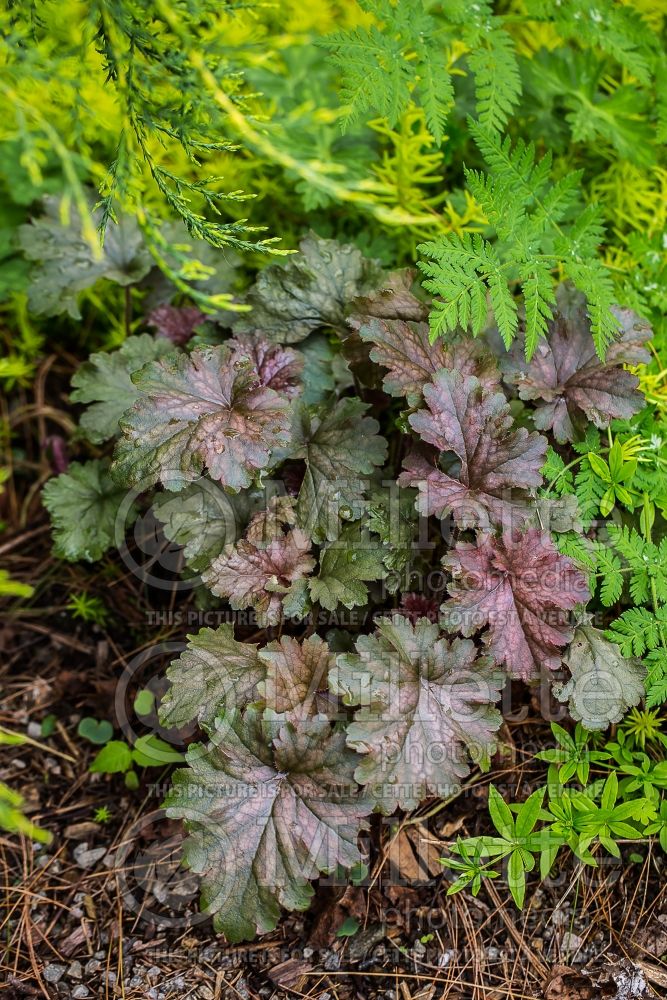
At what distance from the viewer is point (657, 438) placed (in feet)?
6.46

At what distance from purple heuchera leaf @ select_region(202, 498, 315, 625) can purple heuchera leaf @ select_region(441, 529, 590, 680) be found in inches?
14.3

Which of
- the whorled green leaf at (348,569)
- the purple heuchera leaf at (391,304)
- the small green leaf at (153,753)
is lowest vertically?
the small green leaf at (153,753)

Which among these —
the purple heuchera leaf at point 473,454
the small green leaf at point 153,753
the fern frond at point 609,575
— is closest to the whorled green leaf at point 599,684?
the fern frond at point 609,575

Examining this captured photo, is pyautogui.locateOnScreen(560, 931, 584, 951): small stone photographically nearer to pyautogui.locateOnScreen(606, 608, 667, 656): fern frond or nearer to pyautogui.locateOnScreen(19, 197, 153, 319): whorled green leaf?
pyautogui.locateOnScreen(606, 608, 667, 656): fern frond

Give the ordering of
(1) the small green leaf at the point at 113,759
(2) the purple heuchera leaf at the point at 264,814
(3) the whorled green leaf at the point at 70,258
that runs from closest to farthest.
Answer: (2) the purple heuchera leaf at the point at 264,814 < (1) the small green leaf at the point at 113,759 < (3) the whorled green leaf at the point at 70,258

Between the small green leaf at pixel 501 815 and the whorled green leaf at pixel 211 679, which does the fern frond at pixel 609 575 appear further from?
the whorled green leaf at pixel 211 679

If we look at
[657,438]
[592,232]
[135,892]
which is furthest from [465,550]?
[135,892]

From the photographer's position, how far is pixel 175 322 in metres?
2.27

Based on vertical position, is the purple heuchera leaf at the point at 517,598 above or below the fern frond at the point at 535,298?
below

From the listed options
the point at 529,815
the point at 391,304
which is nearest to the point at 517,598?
the point at 529,815

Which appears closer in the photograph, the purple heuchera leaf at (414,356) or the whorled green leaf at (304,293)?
the purple heuchera leaf at (414,356)

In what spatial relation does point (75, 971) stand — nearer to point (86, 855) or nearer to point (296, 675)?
point (86, 855)

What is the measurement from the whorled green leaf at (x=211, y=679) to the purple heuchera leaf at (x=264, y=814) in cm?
7

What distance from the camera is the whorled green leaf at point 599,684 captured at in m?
1.75
